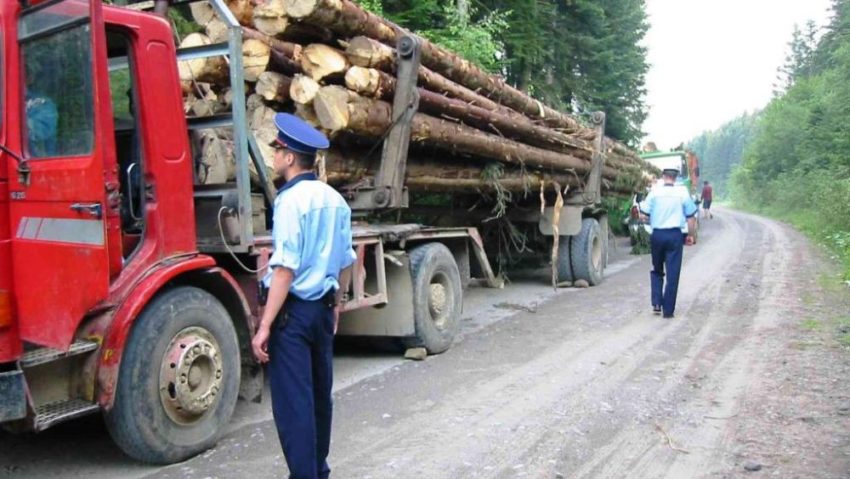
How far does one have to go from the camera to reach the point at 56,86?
142 inches

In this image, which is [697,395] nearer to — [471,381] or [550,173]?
[471,381]

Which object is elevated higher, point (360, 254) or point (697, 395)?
point (360, 254)

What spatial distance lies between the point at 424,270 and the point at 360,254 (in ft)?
3.34

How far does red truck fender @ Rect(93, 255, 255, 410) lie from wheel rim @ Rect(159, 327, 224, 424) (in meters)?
0.29

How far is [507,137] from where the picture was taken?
9.17m

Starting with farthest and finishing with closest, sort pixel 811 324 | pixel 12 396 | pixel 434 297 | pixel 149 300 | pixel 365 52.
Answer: pixel 811 324 → pixel 434 297 → pixel 365 52 → pixel 149 300 → pixel 12 396

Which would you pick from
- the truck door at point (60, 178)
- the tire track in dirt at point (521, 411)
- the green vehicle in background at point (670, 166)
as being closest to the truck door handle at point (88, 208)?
the truck door at point (60, 178)

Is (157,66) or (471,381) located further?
(471,381)

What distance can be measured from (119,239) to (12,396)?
0.92 metres

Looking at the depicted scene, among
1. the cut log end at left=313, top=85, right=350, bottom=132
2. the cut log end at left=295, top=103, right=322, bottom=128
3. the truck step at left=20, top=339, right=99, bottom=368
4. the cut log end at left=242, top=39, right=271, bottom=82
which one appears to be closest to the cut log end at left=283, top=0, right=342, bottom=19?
the cut log end at left=242, top=39, right=271, bottom=82

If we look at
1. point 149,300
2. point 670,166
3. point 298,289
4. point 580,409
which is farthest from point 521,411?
point 670,166

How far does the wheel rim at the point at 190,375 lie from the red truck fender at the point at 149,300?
0.29 m

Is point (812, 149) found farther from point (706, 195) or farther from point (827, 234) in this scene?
point (827, 234)

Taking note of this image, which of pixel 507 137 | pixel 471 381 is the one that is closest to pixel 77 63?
pixel 471 381
